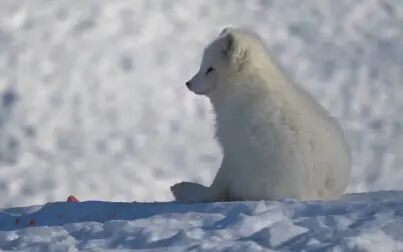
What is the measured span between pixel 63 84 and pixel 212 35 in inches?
71.2

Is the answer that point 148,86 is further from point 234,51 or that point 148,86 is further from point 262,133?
point 262,133

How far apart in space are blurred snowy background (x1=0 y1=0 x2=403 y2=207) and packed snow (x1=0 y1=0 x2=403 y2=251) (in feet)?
0.04

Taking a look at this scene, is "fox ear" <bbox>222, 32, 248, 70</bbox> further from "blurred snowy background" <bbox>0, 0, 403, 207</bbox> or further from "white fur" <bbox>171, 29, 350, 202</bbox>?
"blurred snowy background" <bbox>0, 0, 403, 207</bbox>

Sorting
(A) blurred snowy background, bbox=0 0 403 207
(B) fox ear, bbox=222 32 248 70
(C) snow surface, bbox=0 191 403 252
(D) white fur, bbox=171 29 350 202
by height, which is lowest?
(C) snow surface, bbox=0 191 403 252

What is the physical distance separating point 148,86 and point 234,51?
3983mm

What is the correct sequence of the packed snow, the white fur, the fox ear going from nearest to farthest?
the white fur
the fox ear
the packed snow

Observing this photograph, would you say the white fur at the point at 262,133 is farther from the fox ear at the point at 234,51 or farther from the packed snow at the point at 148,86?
the packed snow at the point at 148,86

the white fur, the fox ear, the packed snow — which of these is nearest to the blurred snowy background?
the packed snow

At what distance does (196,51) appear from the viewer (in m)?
9.55

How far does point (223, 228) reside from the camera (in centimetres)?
414

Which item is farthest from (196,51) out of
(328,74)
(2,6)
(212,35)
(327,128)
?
(327,128)

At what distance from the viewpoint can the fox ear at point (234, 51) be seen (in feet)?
16.8

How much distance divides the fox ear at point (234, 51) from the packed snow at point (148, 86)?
295 cm

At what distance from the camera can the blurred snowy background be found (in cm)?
809
